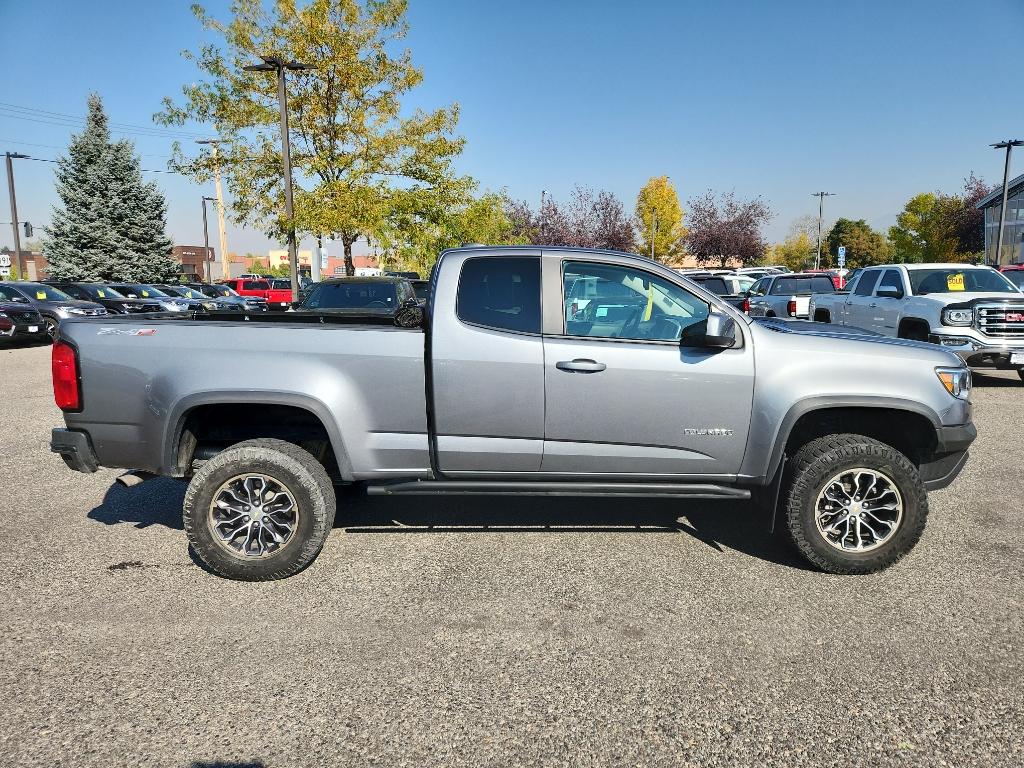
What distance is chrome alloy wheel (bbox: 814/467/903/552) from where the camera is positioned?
4.00 m

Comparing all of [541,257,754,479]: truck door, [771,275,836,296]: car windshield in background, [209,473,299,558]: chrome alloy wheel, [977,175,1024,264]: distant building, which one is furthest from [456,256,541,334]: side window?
[977,175,1024,264]: distant building

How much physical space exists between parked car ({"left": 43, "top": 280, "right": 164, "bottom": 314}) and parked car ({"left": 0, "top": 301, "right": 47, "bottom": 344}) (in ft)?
7.89

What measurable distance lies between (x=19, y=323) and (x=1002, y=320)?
20.6 m

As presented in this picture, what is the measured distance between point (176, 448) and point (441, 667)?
6.62 ft

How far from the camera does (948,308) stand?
9.68 meters

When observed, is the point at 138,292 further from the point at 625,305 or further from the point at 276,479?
the point at 625,305

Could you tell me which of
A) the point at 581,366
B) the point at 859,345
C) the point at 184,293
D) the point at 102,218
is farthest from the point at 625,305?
the point at 102,218

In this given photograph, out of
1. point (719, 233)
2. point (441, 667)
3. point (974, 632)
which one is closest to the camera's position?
point (441, 667)

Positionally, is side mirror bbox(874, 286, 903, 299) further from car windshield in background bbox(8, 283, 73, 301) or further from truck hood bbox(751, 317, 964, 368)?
car windshield in background bbox(8, 283, 73, 301)

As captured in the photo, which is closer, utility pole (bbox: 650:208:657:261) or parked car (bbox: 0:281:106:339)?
parked car (bbox: 0:281:106:339)

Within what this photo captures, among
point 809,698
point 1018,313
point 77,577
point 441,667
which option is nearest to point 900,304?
point 1018,313

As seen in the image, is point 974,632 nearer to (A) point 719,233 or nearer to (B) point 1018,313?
(B) point 1018,313

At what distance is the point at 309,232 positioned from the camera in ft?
64.7

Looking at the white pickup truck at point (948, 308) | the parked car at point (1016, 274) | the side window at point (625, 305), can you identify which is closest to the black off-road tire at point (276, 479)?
the side window at point (625, 305)
